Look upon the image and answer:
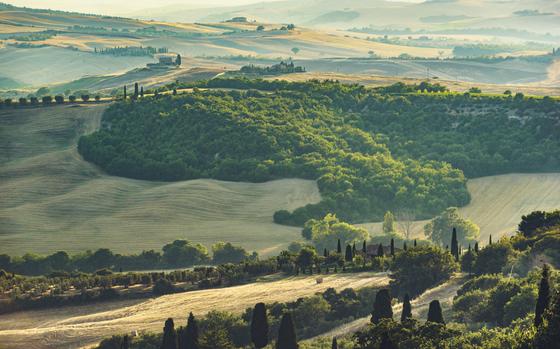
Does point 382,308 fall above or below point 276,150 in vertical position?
above

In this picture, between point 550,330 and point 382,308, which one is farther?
point 382,308

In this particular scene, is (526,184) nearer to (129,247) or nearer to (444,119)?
(444,119)

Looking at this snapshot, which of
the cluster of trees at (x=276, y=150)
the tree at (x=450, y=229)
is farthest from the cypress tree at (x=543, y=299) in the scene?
the cluster of trees at (x=276, y=150)

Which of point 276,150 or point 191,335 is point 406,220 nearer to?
point 276,150

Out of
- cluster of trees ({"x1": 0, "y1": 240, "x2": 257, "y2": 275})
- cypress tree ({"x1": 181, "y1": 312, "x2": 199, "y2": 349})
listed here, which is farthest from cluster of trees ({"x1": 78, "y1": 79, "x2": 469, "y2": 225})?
cypress tree ({"x1": 181, "y1": 312, "x2": 199, "y2": 349})

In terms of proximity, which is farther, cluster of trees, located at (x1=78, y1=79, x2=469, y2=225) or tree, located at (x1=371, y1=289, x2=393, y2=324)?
cluster of trees, located at (x1=78, y1=79, x2=469, y2=225)

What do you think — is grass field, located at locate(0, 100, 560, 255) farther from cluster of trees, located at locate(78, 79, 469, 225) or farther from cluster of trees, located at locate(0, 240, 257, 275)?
cluster of trees, located at locate(0, 240, 257, 275)

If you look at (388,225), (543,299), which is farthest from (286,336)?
(388,225)

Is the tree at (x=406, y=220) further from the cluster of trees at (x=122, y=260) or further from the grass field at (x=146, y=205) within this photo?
the cluster of trees at (x=122, y=260)
